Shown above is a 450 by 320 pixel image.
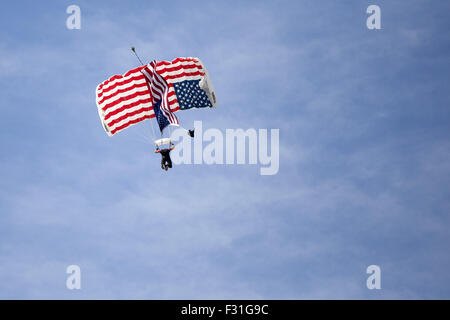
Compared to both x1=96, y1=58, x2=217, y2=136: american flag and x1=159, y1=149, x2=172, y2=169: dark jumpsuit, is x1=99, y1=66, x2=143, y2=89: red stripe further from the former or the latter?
x1=159, y1=149, x2=172, y2=169: dark jumpsuit

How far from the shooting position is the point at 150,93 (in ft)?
247

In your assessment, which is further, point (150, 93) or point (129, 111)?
point (129, 111)

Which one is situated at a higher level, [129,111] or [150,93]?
[150,93]

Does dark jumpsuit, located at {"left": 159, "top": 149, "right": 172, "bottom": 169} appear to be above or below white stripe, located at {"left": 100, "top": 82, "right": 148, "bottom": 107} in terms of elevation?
below

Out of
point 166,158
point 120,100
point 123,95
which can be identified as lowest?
point 166,158

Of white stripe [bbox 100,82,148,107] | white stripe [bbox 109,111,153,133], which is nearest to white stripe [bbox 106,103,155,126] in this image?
white stripe [bbox 109,111,153,133]

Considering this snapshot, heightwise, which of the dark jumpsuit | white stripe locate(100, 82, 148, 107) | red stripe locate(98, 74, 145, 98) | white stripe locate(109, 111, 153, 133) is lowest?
the dark jumpsuit

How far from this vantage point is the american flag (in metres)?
76.1

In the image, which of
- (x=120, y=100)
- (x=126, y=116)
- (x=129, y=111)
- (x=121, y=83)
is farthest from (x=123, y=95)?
(x=126, y=116)

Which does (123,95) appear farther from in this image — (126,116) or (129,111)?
(126,116)

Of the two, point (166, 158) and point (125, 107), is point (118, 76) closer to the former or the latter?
point (125, 107)

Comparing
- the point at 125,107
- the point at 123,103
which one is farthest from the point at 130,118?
the point at 123,103

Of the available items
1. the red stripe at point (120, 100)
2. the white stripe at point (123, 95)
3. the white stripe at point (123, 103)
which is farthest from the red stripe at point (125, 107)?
the white stripe at point (123, 95)
